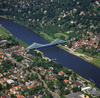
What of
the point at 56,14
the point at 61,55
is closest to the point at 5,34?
the point at 61,55

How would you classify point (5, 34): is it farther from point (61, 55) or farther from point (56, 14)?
point (56, 14)

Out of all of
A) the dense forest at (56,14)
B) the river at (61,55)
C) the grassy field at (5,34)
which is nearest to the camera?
the river at (61,55)

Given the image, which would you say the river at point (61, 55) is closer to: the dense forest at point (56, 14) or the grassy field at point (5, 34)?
the grassy field at point (5, 34)

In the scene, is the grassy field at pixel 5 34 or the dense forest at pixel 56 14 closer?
the grassy field at pixel 5 34

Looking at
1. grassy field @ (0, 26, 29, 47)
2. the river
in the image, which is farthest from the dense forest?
grassy field @ (0, 26, 29, 47)

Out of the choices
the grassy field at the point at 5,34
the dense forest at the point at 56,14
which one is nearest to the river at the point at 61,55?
the grassy field at the point at 5,34

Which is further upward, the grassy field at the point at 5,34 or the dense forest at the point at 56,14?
the dense forest at the point at 56,14

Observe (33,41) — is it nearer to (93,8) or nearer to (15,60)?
(15,60)
